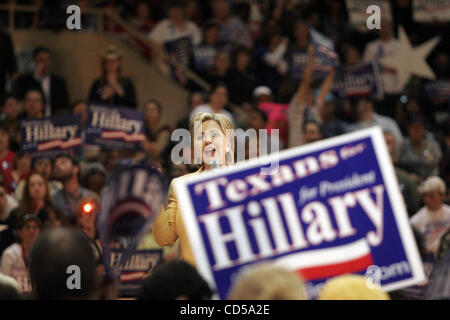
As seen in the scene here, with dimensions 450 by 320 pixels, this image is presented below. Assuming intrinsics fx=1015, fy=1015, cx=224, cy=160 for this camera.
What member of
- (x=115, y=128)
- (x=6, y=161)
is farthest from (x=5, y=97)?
(x=115, y=128)

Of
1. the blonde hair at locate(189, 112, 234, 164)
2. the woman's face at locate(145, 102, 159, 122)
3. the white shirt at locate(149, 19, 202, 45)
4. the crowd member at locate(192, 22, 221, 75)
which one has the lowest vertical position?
the blonde hair at locate(189, 112, 234, 164)

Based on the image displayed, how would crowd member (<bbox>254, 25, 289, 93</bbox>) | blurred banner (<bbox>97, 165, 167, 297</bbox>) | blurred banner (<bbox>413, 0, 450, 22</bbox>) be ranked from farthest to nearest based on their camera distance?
blurred banner (<bbox>413, 0, 450, 22</bbox>)
crowd member (<bbox>254, 25, 289, 93</bbox>)
blurred banner (<bbox>97, 165, 167, 297</bbox>)

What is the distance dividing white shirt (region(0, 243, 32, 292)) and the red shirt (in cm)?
159

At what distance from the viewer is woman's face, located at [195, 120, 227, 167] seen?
4594 mm

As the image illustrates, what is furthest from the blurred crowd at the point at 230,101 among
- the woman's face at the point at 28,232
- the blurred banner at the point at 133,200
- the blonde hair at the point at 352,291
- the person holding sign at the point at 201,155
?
the blonde hair at the point at 352,291

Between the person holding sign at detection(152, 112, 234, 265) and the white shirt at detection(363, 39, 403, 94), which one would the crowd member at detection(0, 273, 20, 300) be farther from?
the white shirt at detection(363, 39, 403, 94)

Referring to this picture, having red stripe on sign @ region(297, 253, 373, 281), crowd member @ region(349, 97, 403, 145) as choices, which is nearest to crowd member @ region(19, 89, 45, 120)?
crowd member @ region(349, 97, 403, 145)

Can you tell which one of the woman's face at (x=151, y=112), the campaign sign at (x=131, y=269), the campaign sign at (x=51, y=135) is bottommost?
the campaign sign at (x=131, y=269)

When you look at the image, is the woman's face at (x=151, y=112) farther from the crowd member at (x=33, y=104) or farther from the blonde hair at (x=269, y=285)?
the blonde hair at (x=269, y=285)

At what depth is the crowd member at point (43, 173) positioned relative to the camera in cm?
841

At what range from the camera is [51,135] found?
901 cm

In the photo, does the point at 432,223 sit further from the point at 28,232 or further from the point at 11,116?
the point at 11,116

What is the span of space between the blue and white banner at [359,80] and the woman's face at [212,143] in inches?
259

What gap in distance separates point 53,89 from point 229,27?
2.50 meters
